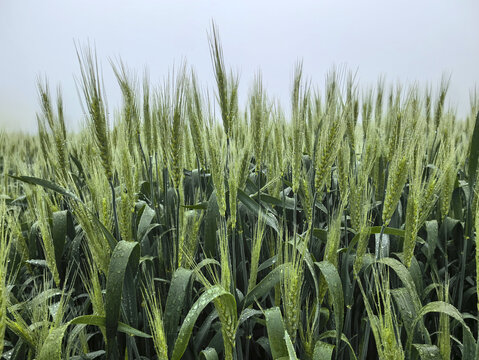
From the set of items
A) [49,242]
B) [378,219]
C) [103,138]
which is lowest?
[378,219]

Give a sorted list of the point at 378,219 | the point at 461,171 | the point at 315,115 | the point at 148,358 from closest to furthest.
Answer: the point at 148,358
the point at 378,219
the point at 315,115
the point at 461,171

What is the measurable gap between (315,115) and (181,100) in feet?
2.70

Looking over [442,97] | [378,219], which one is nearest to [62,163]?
[378,219]

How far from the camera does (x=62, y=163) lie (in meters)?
1.49

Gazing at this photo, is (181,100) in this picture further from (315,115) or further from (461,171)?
(461,171)

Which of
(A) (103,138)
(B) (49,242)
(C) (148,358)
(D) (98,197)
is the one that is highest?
(A) (103,138)

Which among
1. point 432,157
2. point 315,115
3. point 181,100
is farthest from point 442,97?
point 181,100

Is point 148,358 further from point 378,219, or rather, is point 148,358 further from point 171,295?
point 378,219

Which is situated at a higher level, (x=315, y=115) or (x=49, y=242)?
(x=315, y=115)

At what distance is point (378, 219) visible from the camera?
182cm

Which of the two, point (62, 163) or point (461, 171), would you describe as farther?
point (461, 171)

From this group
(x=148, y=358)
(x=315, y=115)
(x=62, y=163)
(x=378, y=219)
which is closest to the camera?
(x=148, y=358)

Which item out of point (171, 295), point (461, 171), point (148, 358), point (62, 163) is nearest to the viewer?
point (171, 295)

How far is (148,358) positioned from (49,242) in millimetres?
453
